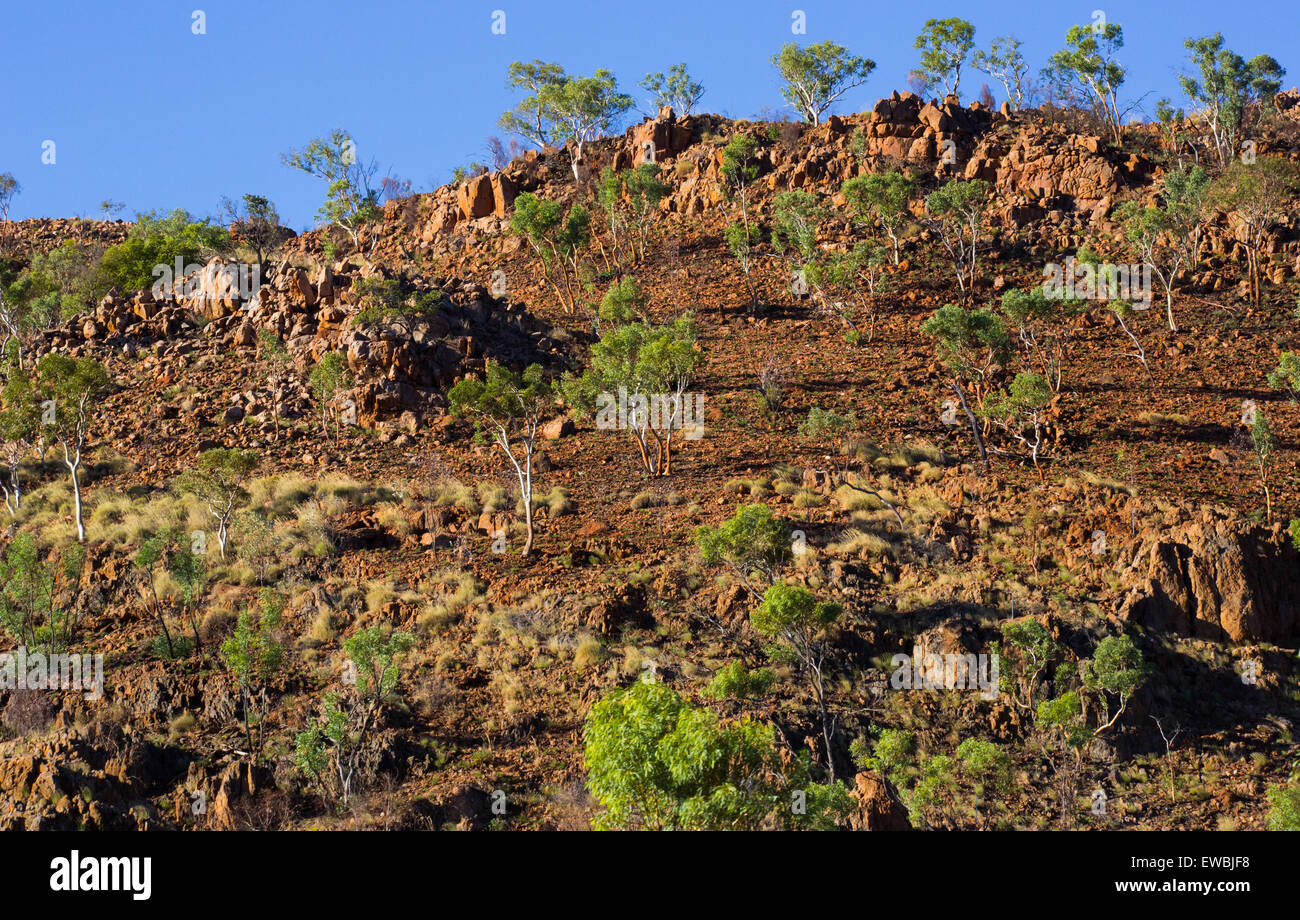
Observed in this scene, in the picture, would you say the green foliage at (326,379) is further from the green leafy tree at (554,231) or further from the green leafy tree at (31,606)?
the green leafy tree at (31,606)

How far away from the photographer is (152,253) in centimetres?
5231

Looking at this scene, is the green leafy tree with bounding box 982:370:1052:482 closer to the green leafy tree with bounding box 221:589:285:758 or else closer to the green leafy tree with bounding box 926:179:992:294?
the green leafy tree with bounding box 926:179:992:294

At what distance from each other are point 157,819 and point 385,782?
397cm

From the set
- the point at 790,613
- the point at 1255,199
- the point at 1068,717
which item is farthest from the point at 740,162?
the point at 1068,717

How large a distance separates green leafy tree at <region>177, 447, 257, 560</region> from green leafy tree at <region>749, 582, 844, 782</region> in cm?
1433

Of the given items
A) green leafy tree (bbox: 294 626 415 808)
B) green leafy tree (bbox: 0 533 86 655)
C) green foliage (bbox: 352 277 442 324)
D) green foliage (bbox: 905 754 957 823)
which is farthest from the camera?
green foliage (bbox: 352 277 442 324)

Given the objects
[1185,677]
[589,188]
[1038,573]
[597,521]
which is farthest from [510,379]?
[589,188]

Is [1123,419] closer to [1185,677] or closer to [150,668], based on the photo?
[1185,677]

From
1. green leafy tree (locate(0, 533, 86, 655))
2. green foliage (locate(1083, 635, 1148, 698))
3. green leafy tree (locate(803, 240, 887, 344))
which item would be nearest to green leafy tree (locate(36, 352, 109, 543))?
green leafy tree (locate(0, 533, 86, 655))

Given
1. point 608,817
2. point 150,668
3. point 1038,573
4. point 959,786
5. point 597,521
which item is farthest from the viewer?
point 597,521

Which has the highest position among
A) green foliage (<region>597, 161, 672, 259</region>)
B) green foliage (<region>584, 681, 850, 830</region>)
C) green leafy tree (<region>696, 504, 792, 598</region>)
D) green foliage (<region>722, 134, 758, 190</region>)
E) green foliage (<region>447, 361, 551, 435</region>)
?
green foliage (<region>722, 134, 758, 190</region>)

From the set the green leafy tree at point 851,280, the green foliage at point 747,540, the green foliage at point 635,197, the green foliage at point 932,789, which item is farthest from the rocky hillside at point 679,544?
the green foliage at point 635,197

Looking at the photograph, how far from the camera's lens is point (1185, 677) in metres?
25.4

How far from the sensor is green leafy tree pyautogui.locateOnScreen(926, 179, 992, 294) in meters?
47.4
